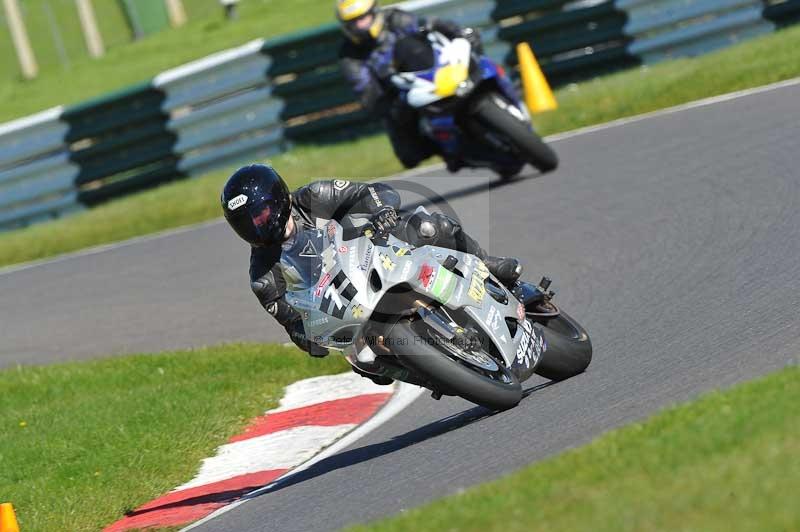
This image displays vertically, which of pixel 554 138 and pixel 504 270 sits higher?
pixel 504 270

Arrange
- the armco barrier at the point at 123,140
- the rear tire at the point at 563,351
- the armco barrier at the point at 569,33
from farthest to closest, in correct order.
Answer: the armco barrier at the point at 123,140 → the armco barrier at the point at 569,33 → the rear tire at the point at 563,351

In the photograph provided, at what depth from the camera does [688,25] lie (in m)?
16.8

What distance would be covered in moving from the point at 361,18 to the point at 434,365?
22.4 ft

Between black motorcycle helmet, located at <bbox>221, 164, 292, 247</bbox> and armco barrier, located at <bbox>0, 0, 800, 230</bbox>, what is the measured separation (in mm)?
11220

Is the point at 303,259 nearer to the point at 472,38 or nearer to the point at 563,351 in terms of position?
the point at 563,351

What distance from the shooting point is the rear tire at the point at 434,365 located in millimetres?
6141

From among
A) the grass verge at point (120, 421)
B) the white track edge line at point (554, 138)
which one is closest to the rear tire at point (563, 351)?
the grass verge at point (120, 421)

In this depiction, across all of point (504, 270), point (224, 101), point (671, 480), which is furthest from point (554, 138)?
point (671, 480)

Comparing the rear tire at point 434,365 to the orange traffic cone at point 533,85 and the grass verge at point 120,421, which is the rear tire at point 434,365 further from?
the orange traffic cone at point 533,85

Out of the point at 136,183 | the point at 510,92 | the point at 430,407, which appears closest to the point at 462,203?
the point at 510,92

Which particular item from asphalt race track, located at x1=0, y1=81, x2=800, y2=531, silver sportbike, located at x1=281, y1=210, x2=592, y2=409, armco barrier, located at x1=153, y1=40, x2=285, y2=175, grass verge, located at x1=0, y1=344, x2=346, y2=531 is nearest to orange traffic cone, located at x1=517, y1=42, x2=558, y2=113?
asphalt race track, located at x1=0, y1=81, x2=800, y2=531

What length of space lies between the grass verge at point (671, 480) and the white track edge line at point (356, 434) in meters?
1.88

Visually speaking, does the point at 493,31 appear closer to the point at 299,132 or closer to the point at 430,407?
the point at 299,132

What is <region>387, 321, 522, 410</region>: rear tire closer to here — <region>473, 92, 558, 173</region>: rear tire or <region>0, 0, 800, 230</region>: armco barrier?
<region>473, 92, 558, 173</region>: rear tire
